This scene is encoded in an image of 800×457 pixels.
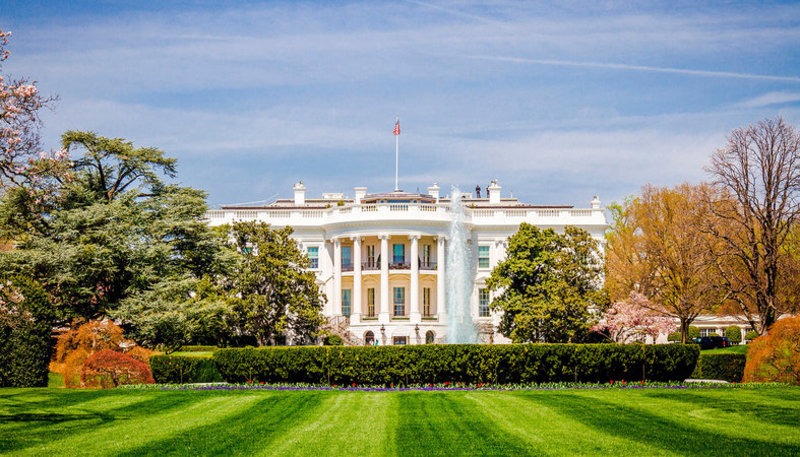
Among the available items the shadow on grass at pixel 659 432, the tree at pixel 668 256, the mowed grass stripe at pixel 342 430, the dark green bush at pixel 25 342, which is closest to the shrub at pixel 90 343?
the dark green bush at pixel 25 342

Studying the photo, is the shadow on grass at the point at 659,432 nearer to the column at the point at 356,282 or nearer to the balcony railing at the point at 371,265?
the column at the point at 356,282

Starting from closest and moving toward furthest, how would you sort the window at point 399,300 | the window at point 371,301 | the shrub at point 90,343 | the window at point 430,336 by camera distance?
the shrub at point 90,343 → the window at point 430,336 → the window at point 399,300 → the window at point 371,301

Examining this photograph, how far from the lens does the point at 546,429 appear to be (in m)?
16.9

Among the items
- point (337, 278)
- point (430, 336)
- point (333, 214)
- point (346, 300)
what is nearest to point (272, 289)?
point (337, 278)

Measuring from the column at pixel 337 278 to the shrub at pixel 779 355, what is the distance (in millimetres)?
32555

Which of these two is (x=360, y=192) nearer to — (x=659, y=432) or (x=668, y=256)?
(x=668, y=256)

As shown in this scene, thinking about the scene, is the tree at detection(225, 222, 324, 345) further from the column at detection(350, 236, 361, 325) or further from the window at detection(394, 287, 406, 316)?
the window at detection(394, 287, 406, 316)

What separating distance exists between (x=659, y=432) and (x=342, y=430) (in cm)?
593

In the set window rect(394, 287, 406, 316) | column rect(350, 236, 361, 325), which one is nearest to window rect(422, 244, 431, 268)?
window rect(394, 287, 406, 316)

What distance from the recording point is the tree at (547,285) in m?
47.8

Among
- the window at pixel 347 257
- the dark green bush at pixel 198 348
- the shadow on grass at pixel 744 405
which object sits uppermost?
the window at pixel 347 257

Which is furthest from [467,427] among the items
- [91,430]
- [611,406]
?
[91,430]

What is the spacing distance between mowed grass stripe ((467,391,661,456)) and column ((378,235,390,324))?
3317 cm

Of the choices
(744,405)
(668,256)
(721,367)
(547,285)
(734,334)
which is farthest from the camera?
(734,334)
